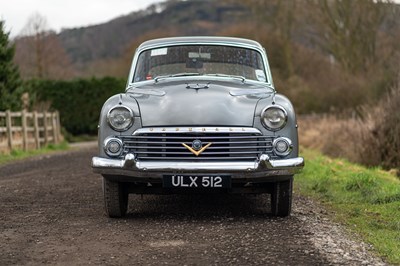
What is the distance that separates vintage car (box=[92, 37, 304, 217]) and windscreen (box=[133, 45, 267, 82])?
1.02 metres

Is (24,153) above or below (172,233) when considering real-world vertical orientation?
below

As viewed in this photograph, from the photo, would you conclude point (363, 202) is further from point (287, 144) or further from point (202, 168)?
point (202, 168)

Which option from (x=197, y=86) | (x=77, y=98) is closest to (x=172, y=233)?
(x=197, y=86)

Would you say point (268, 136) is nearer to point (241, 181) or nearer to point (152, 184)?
point (241, 181)

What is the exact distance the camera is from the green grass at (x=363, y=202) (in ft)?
18.0

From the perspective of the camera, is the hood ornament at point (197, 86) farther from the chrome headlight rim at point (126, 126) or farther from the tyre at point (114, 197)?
the tyre at point (114, 197)

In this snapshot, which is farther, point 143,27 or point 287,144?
point 143,27

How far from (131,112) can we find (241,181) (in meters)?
1.25

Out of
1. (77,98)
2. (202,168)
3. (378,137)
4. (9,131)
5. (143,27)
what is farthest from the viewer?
(143,27)

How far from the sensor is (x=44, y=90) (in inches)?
1515

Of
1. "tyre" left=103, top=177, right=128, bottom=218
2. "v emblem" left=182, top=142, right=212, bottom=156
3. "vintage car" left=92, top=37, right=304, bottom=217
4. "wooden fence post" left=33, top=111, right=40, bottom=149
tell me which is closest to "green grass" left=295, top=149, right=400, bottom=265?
"vintage car" left=92, top=37, right=304, bottom=217

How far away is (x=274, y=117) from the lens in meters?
6.05

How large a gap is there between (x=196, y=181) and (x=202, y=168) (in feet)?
0.45

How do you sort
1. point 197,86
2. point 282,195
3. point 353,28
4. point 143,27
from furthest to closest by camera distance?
1. point 143,27
2. point 353,28
3. point 197,86
4. point 282,195
